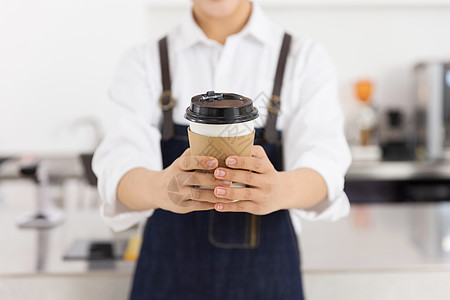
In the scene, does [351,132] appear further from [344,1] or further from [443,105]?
[344,1]

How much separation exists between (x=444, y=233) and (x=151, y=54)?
83 centimetres

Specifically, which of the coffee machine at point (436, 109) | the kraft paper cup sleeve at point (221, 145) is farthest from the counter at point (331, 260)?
the coffee machine at point (436, 109)

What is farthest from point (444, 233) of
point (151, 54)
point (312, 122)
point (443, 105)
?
point (443, 105)

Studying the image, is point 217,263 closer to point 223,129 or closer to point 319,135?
point 319,135

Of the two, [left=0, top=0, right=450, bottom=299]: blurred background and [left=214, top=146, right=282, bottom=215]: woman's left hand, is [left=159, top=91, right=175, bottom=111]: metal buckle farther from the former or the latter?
[left=0, top=0, right=450, bottom=299]: blurred background

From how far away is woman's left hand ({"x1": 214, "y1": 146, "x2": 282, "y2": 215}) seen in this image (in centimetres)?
33

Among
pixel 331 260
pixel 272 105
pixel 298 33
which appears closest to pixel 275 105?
pixel 272 105

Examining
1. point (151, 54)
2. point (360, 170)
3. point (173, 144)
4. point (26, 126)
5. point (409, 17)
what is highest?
point (409, 17)

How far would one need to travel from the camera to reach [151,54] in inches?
26.5

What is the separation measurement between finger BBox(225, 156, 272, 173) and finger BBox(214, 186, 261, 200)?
0.8 inches

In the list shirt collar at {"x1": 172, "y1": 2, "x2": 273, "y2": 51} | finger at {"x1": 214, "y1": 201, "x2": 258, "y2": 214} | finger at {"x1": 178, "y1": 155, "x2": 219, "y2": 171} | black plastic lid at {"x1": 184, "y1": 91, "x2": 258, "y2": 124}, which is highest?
shirt collar at {"x1": 172, "y1": 2, "x2": 273, "y2": 51}

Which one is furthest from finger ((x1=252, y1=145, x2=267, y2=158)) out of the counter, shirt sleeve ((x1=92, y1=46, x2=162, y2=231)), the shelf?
the shelf

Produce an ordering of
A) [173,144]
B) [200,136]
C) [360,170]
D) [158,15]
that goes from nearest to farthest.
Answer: [200,136]
[173,144]
[360,170]
[158,15]

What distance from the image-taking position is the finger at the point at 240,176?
1.07 feet
